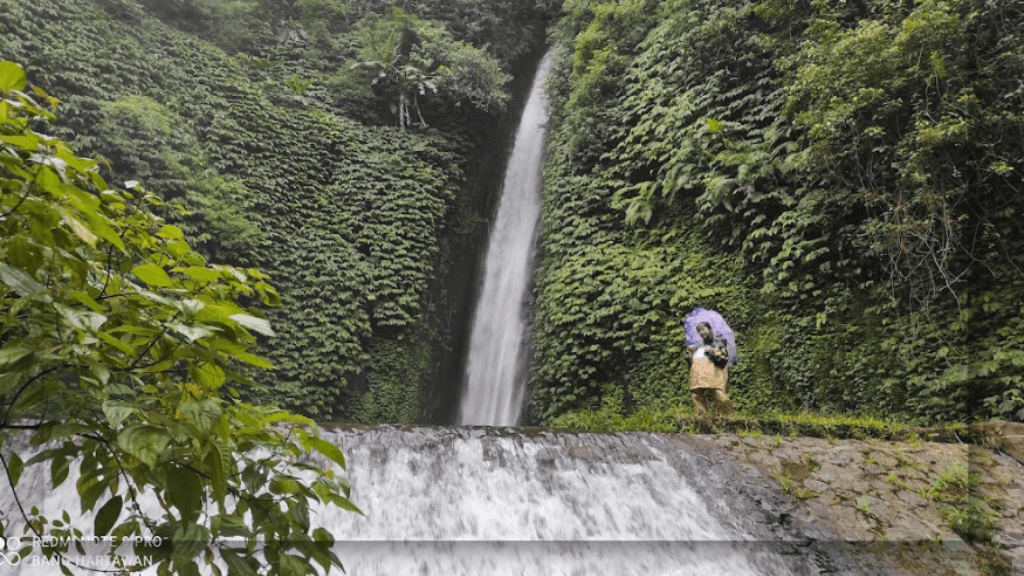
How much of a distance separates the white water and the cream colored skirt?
136 cm

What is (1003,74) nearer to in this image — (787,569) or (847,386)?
(847,386)

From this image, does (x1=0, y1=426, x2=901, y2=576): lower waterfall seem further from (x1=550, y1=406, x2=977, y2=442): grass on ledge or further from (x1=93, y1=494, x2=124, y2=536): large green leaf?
(x1=93, y1=494, x2=124, y2=536): large green leaf

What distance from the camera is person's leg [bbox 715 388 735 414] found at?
5.87 m

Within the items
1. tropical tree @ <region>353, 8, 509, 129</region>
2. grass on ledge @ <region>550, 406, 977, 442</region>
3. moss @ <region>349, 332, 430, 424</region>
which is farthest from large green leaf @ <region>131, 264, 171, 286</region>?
tropical tree @ <region>353, 8, 509, 129</region>

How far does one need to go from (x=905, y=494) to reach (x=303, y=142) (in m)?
10.8

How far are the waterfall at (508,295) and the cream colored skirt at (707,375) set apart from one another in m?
4.75

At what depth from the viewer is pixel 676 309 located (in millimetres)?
8430

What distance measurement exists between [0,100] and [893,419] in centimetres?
689

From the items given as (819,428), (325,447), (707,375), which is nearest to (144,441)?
(325,447)

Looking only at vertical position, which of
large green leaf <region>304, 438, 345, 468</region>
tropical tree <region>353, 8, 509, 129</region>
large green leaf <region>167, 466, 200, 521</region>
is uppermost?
tropical tree <region>353, 8, 509, 129</region>

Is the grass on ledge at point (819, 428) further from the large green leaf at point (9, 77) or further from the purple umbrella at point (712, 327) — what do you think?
the large green leaf at point (9, 77)

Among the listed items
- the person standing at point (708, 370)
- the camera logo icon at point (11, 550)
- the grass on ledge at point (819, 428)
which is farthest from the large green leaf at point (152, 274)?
the person standing at point (708, 370)

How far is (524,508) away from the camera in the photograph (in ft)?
12.5

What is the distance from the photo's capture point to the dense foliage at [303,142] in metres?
9.05
